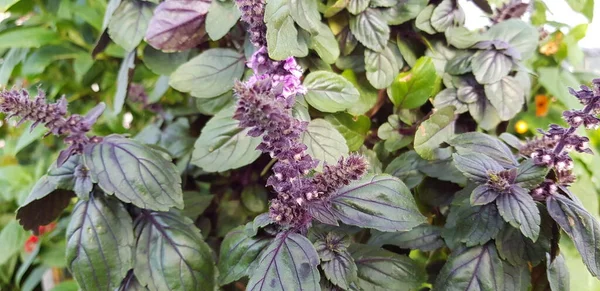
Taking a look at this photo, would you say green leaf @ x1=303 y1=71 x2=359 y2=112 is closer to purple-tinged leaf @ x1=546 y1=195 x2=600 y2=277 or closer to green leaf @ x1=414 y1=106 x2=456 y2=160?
green leaf @ x1=414 y1=106 x2=456 y2=160

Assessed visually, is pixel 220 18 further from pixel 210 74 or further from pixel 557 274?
pixel 557 274

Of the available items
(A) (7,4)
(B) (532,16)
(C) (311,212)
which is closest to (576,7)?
(B) (532,16)

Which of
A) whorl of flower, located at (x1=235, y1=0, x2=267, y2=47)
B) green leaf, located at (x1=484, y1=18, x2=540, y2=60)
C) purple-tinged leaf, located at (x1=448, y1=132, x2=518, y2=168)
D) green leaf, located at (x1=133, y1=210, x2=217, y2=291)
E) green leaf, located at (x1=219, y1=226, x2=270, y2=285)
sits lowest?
green leaf, located at (x1=133, y1=210, x2=217, y2=291)

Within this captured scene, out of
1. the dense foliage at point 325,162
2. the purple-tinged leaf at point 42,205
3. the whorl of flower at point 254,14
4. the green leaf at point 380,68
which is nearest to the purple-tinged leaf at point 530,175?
the dense foliage at point 325,162

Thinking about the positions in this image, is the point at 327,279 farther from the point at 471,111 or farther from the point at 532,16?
the point at 532,16

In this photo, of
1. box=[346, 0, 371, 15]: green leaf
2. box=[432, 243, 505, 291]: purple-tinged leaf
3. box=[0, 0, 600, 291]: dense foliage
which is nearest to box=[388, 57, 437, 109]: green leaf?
box=[0, 0, 600, 291]: dense foliage

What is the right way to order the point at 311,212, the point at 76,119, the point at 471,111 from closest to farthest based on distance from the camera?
the point at 311,212, the point at 76,119, the point at 471,111
